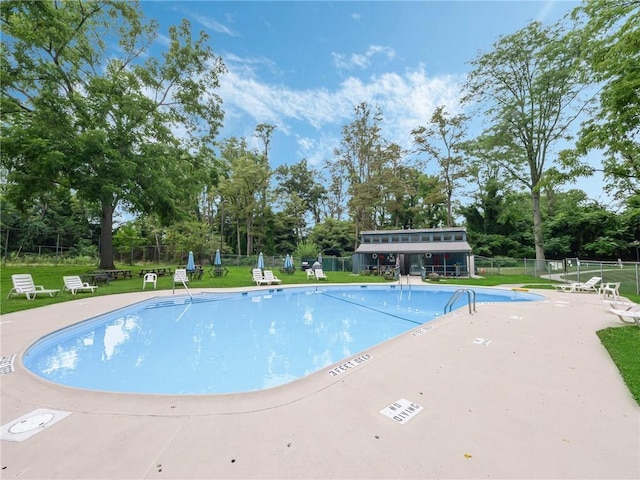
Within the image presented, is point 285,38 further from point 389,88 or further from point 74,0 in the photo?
point 74,0

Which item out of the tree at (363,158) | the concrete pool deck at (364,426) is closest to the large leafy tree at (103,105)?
the concrete pool deck at (364,426)

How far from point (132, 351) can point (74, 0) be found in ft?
65.1

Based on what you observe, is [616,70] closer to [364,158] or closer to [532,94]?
[532,94]

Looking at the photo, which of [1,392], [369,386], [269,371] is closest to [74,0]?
[1,392]

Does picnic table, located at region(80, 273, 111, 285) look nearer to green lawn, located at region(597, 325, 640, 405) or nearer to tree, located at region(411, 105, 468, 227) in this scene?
green lawn, located at region(597, 325, 640, 405)

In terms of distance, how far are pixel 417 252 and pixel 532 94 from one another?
13491 mm

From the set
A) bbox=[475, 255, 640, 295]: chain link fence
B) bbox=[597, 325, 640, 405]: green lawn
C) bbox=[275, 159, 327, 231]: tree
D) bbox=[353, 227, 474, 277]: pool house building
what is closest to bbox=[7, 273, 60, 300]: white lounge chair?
bbox=[597, 325, 640, 405]: green lawn

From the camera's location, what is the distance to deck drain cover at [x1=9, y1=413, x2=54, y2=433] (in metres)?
2.38

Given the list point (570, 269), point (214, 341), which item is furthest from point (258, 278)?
point (570, 269)

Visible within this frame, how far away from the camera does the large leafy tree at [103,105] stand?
12.5 metres

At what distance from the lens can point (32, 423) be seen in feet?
8.11

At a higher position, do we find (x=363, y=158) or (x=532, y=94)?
(x=532, y=94)

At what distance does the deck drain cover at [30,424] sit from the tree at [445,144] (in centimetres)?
2768

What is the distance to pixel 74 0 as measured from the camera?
14.5 meters
